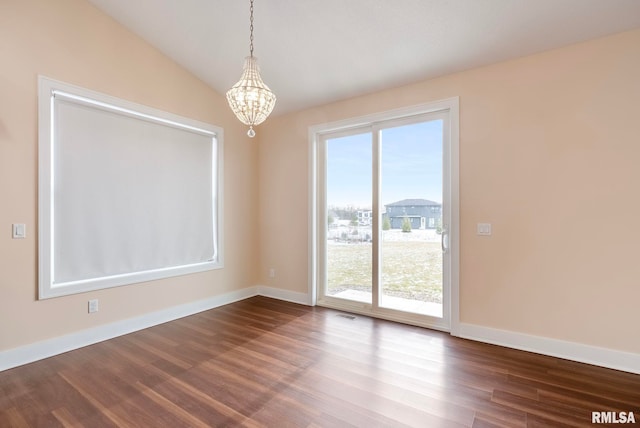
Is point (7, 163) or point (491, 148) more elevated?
point (491, 148)

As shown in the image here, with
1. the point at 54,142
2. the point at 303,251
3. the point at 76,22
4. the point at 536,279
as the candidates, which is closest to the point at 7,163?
the point at 54,142

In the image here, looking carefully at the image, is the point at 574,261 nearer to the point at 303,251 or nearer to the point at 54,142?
the point at 303,251

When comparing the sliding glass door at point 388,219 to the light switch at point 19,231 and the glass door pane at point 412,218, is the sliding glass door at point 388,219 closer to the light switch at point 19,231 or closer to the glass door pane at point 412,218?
the glass door pane at point 412,218

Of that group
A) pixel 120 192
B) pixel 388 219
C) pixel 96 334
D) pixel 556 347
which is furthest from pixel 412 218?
pixel 96 334

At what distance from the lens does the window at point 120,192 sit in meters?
2.88

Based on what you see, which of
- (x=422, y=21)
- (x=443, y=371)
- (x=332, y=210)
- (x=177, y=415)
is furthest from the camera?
(x=332, y=210)

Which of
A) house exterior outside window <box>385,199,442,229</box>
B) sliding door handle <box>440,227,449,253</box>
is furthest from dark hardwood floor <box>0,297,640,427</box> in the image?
house exterior outside window <box>385,199,442,229</box>

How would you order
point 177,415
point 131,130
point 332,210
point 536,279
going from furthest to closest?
point 332,210
point 131,130
point 536,279
point 177,415

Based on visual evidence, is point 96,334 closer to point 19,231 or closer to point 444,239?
point 19,231

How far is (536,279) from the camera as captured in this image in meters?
2.86

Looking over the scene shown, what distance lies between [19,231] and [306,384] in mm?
2879

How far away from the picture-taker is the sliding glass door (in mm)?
3461

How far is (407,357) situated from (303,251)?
2174 mm

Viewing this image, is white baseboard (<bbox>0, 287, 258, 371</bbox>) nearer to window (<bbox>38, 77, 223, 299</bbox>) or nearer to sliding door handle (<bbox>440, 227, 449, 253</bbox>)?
window (<bbox>38, 77, 223, 299</bbox>)
